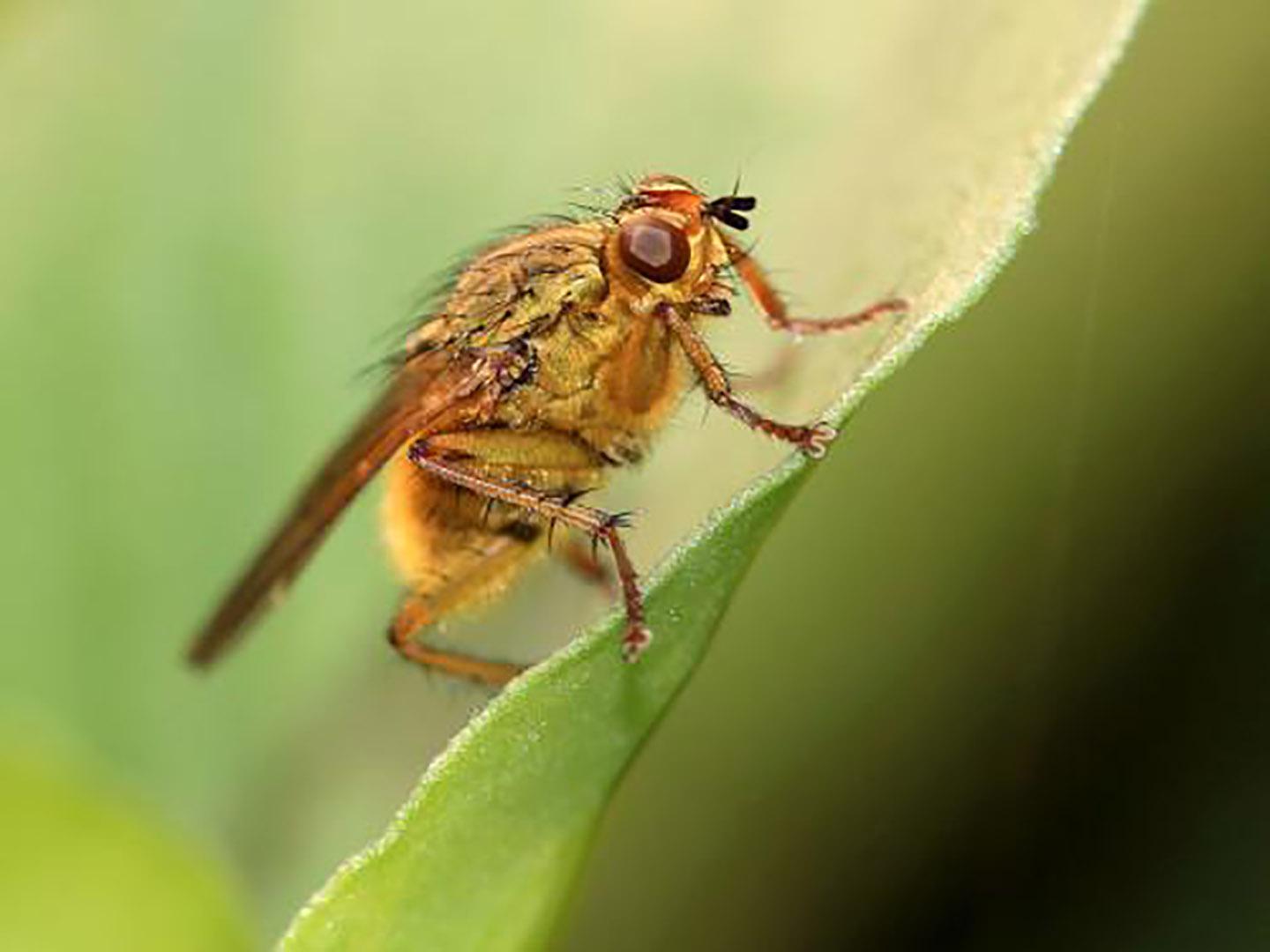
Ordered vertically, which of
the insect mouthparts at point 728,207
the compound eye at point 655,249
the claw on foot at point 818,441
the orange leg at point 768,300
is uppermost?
the insect mouthparts at point 728,207

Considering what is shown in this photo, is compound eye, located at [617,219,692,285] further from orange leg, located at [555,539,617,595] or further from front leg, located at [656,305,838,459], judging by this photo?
orange leg, located at [555,539,617,595]

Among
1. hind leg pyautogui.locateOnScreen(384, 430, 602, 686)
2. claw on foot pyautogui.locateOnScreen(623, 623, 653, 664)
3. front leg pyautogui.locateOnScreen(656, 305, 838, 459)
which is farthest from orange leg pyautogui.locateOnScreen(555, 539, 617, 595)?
claw on foot pyautogui.locateOnScreen(623, 623, 653, 664)

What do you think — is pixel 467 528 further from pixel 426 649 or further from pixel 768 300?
pixel 768 300

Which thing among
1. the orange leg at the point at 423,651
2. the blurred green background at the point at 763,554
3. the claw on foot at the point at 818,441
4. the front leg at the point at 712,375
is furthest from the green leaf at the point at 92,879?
the claw on foot at the point at 818,441

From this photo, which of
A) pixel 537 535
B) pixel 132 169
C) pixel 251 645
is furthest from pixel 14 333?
pixel 537 535

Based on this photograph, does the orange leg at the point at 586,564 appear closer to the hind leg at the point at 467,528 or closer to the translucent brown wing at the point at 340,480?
the hind leg at the point at 467,528

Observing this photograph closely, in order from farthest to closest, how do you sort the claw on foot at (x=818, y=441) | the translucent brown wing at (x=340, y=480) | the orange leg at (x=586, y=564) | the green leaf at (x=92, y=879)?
the orange leg at (x=586, y=564)
the translucent brown wing at (x=340, y=480)
the green leaf at (x=92, y=879)
the claw on foot at (x=818, y=441)
